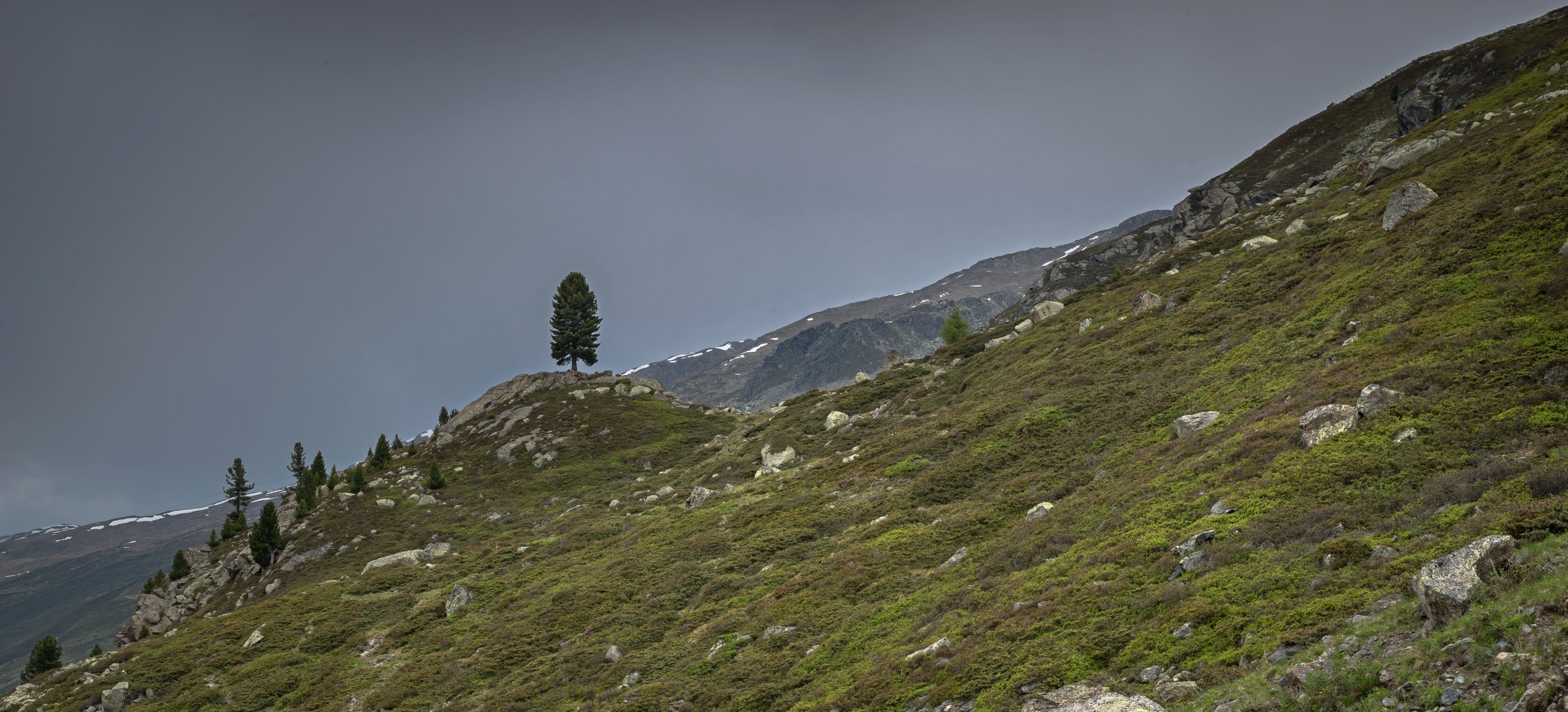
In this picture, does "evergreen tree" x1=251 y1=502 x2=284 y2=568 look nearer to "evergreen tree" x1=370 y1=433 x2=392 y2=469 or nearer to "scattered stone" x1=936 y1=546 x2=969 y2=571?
"evergreen tree" x1=370 y1=433 x2=392 y2=469

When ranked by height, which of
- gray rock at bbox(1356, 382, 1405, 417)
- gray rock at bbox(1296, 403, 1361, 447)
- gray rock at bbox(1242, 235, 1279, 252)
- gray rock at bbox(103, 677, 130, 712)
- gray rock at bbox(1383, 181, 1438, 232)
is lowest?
gray rock at bbox(103, 677, 130, 712)

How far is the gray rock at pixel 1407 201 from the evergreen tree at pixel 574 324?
341ft

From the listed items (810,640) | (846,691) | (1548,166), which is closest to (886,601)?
(810,640)

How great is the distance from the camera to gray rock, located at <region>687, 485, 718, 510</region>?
45.7 metres

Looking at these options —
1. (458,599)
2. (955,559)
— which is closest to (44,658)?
(458,599)

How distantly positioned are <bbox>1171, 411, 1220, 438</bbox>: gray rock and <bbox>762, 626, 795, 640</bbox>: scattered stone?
1637 cm

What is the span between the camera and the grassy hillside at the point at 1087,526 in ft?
41.8

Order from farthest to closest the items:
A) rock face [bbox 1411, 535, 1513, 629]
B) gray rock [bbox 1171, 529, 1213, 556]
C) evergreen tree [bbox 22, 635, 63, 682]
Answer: evergreen tree [bbox 22, 635, 63, 682] < gray rock [bbox 1171, 529, 1213, 556] < rock face [bbox 1411, 535, 1513, 629]

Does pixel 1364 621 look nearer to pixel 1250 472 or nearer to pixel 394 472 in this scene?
pixel 1250 472

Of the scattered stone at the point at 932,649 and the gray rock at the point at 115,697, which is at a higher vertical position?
the gray rock at the point at 115,697

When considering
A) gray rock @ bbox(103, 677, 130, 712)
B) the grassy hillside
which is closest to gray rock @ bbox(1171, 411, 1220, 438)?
the grassy hillside

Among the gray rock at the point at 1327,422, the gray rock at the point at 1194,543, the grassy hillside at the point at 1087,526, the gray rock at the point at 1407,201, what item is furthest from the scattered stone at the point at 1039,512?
the gray rock at the point at 1407,201

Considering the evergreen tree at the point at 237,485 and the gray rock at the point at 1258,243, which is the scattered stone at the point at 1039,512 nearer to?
the gray rock at the point at 1258,243

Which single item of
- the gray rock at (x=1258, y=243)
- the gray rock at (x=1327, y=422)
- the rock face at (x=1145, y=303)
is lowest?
the gray rock at (x=1327, y=422)
